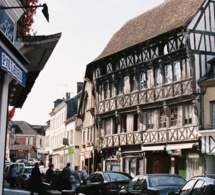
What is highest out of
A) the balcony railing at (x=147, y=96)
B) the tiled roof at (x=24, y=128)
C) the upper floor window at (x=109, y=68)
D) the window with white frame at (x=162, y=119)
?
the tiled roof at (x=24, y=128)

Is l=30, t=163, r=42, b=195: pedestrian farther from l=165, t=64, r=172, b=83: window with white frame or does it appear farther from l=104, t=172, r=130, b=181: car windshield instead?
l=165, t=64, r=172, b=83: window with white frame

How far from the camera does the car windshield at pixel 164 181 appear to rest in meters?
14.2

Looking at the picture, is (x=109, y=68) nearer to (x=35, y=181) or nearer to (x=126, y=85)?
(x=126, y=85)

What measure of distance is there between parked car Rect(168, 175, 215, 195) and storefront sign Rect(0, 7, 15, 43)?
466 cm

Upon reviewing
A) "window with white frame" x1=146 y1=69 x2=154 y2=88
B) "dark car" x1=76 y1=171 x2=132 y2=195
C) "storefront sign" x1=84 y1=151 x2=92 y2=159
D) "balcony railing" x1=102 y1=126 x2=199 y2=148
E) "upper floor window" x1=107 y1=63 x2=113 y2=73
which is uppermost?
"upper floor window" x1=107 y1=63 x2=113 y2=73

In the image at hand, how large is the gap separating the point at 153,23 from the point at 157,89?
6.56 m

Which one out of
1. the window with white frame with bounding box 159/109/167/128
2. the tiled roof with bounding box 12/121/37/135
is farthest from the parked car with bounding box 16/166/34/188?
the tiled roof with bounding box 12/121/37/135

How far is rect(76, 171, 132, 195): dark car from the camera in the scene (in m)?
18.2

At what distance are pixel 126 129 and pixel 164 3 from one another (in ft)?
34.7

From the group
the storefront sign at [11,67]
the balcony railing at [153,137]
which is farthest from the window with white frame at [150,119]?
the storefront sign at [11,67]

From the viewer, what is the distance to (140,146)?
34.6 metres

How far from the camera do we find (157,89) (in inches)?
1300

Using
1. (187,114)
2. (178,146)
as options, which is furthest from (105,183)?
(187,114)

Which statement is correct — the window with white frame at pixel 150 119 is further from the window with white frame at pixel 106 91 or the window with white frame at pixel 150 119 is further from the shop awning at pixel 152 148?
the window with white frame at pixel 106 91
